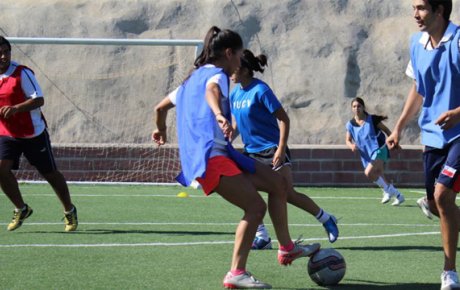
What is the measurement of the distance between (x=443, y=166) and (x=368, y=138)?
847 cm

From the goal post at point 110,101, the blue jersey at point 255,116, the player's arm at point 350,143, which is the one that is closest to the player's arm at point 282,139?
the blue jersey at point 255,116

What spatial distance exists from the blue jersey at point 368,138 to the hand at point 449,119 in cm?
874

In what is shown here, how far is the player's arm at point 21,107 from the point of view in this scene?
1019 cm

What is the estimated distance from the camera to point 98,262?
8.16 m

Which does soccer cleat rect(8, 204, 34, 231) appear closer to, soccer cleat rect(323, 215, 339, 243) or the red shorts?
soccer cleat rect(323, 215, 339, 243)

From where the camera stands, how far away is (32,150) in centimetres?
1055

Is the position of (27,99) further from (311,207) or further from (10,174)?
(311,207)

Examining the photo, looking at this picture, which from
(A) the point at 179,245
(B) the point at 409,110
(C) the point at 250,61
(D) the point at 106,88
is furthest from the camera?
(D) the point at 106,88

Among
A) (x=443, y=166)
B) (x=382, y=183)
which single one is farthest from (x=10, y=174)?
(x=382, y=183)

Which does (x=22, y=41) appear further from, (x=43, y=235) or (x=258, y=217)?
(x=258, y=217)

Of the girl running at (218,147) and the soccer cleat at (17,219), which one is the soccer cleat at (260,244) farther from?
the soccer cleat at (17,219)

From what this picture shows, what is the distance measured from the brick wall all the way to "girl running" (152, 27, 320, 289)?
10.4 meters

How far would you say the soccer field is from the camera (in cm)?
735

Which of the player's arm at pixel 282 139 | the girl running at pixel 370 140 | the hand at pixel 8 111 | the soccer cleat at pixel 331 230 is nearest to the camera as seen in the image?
the player's arm at pixel 282 139
